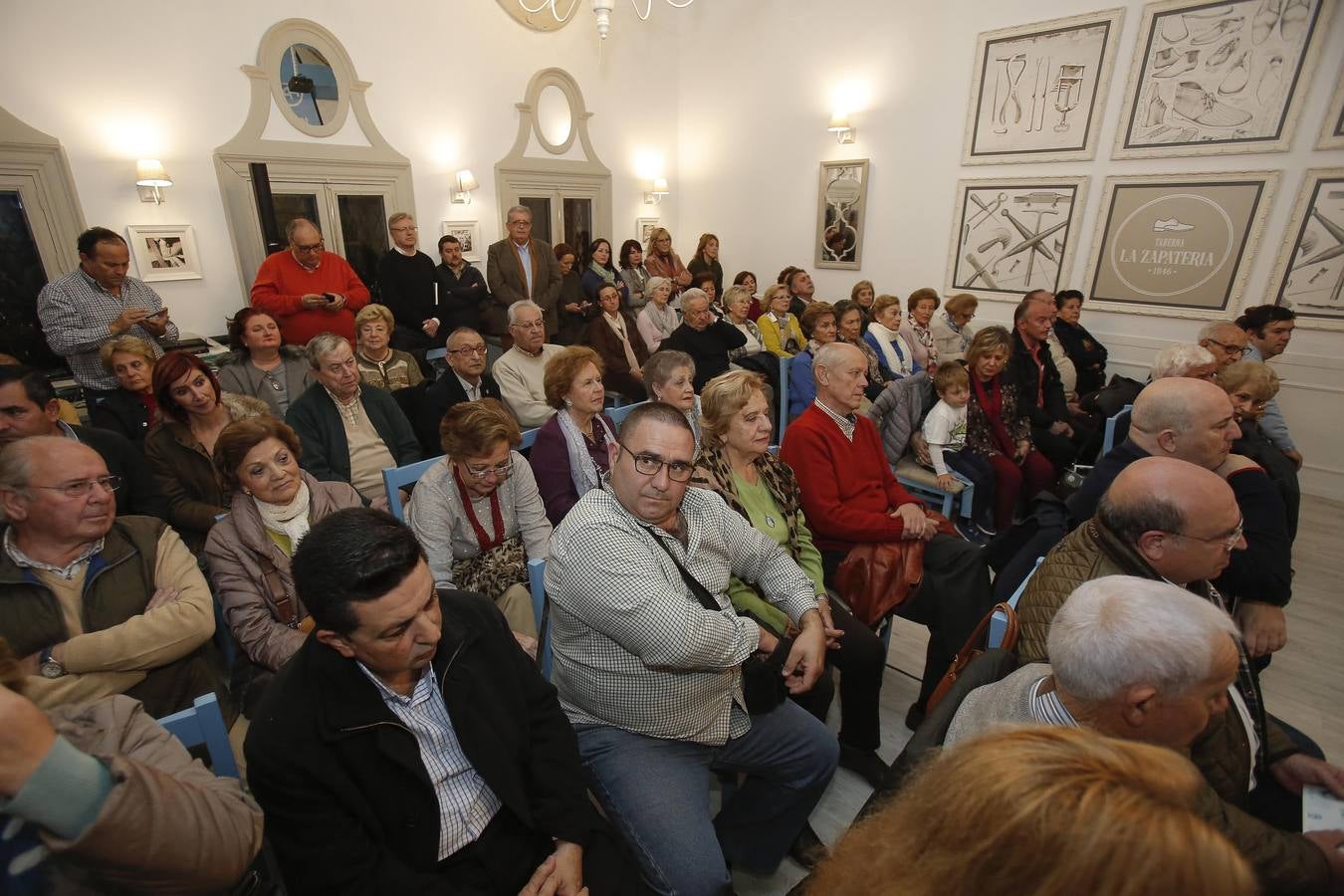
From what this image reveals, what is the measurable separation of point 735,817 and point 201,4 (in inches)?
257

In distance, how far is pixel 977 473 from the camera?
3529mm

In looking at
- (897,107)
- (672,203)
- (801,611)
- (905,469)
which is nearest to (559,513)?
(801,611)

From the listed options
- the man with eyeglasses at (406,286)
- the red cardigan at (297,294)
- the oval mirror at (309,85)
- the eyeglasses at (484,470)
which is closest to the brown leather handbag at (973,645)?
the eyeglasses at (484,470)

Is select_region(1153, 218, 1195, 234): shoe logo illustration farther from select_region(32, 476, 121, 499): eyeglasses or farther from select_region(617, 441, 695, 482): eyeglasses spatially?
select_region(32, 476, 121, 499): eyeglasses

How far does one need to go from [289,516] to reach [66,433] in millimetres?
1117

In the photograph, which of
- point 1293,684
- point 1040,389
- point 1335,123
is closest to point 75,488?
point 1293,684

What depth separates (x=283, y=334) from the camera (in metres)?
4.27

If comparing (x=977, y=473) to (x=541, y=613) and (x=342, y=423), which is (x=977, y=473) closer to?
(x=541, y=613)

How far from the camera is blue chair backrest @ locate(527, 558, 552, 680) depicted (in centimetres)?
Result: 195

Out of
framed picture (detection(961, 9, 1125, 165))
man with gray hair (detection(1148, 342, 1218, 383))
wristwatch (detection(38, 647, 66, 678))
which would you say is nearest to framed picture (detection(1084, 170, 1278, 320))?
framed picture (detection(961, 9, 1125, 165))

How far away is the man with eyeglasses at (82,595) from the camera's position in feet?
4.76

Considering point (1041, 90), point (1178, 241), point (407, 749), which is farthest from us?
point (1041, 90)

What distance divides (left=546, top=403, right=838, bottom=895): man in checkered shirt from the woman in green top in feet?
0.83

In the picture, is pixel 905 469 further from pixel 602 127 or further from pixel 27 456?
pixel 602 127
